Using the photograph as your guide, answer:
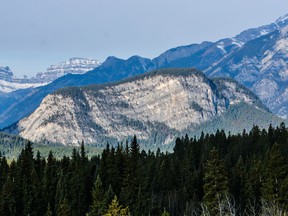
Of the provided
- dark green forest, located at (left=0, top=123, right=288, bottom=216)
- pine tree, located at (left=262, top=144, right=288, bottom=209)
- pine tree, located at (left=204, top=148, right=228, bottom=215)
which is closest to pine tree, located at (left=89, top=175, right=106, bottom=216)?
dark green forest, located at (left=0, top=123, right=288, bottom=216)

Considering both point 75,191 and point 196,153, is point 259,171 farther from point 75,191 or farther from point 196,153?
point 196,153

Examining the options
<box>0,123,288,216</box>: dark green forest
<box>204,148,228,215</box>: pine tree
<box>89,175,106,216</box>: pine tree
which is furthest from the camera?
<box>89,175,106,216</box>: pine tree

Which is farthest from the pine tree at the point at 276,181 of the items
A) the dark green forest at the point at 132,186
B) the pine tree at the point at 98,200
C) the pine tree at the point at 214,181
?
the pine tree at the point at 98,200

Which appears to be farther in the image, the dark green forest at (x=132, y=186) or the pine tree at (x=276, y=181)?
the dark green forest at (x=132, y=186)

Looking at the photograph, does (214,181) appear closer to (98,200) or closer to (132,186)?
(98,200)

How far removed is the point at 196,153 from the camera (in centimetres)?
17888

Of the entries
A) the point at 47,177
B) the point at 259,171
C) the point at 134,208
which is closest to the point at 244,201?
the point at 259,171

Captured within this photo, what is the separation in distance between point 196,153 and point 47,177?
6975cm

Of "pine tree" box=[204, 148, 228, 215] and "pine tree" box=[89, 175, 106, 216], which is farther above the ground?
"pine tree" box=[204, 148, 228, 215]

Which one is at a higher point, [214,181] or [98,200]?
[214,181]

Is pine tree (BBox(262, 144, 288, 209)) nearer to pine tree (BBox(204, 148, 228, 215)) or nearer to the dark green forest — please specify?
the dark green forest

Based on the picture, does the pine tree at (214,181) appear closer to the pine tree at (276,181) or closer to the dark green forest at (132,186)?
the dark green forest at (132,186)

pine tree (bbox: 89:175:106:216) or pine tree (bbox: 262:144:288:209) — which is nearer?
pine tree (bbox: 262:144:288:209)

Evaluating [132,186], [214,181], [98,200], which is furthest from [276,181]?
[132,186]
